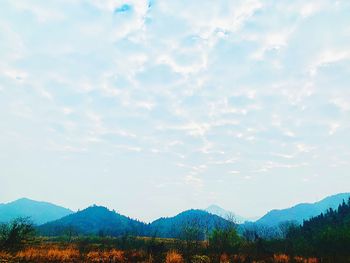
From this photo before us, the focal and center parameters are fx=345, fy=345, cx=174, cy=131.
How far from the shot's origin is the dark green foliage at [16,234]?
23.2 m

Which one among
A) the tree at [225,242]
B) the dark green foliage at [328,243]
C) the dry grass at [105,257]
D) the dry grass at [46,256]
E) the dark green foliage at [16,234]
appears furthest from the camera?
the tree at [225,242]

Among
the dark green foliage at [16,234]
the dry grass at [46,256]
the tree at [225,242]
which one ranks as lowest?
the dry grass at [46,256]

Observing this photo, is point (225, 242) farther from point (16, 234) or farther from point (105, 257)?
point (16, 234)

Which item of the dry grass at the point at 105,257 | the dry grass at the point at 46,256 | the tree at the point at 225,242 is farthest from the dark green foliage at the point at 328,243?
the dry grass at the point at 46,256

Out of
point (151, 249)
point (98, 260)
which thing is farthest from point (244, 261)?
point (98, 260)

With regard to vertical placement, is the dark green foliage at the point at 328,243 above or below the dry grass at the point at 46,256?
above

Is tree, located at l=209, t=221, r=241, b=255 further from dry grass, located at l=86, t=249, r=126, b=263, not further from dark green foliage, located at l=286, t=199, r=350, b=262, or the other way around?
dry grass, located at l=86, t=249, r=126, b=263

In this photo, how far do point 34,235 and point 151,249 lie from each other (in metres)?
9.20

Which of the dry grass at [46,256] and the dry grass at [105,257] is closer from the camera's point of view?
the dry grass at [46,256]

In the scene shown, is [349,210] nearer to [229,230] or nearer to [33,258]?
[229,230]

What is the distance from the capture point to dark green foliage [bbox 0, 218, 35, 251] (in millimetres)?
23250

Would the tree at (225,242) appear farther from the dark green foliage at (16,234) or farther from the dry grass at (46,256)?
the dark green foliage at (16,234)

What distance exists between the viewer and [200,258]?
69.5 ft

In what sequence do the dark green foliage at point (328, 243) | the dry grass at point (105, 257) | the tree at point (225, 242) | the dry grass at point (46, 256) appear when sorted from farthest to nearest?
the tree at point (225, 242) → the dark green foliage at point (328, 243) → the dry grass at point (105, 257) → the dry grass at point (46, 256)
